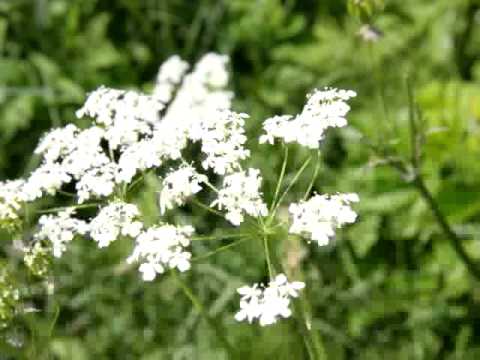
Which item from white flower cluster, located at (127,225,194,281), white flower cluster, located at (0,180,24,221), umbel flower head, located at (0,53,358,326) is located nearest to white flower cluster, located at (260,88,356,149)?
umbel flower head, located at (0,53,358,326)

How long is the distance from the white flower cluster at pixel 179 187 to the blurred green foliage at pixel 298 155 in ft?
1.75

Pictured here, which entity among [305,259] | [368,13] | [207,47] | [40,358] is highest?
[207,47]

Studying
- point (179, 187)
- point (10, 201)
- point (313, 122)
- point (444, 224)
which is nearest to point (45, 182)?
point (10, 201)

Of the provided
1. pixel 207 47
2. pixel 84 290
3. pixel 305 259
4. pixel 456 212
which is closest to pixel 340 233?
pixel 305 259

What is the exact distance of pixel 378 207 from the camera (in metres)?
4.07

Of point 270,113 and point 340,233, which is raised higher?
point 270,113

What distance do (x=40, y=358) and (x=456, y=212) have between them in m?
2.05

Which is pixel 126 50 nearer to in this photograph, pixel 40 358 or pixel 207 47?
pixel 207 47

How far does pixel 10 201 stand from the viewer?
2.57m

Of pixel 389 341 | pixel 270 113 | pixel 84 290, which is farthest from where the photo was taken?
pixel 270 113

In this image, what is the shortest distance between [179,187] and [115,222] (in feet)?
0.62

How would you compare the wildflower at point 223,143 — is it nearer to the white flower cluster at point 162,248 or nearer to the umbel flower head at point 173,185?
the umbel flower head at point 173,185

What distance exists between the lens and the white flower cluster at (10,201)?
253 centimetres

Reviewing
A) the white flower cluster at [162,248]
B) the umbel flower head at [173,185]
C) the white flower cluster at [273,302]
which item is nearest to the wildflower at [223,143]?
the umbel flower head at [173,185]
